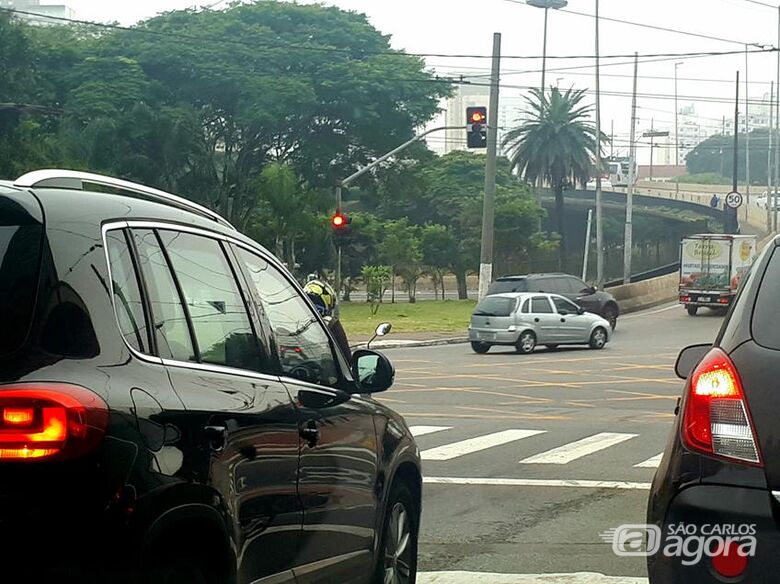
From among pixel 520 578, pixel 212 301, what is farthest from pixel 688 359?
pixel 212 301

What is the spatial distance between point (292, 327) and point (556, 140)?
80529mm

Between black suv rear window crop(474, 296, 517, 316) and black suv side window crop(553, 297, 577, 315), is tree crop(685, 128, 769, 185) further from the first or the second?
black suv rear window crop(474, 296, 517, 316)

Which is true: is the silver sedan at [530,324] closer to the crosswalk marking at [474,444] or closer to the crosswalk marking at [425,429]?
the crosswalk marking at [425,429]

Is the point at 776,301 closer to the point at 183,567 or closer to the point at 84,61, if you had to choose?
the point at 183,567

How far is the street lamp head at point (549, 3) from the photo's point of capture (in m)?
44.1

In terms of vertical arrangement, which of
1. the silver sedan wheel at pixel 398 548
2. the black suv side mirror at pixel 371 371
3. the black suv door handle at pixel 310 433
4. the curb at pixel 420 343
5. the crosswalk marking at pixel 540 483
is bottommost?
the curb at pixel 420 343

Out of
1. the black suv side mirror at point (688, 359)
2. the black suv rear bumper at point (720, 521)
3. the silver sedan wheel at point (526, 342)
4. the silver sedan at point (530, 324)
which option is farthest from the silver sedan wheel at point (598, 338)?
the black suv rear bumper at point (720, 521)

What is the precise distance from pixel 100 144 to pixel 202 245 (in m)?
49.8

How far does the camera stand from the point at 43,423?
133 inches

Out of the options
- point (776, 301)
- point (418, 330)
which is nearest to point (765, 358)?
point (776, 301)

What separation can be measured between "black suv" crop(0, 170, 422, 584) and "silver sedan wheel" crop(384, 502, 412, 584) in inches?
12.3

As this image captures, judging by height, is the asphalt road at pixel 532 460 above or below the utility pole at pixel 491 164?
below

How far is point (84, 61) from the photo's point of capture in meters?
56.9

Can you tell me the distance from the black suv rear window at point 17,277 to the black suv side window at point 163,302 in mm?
482
